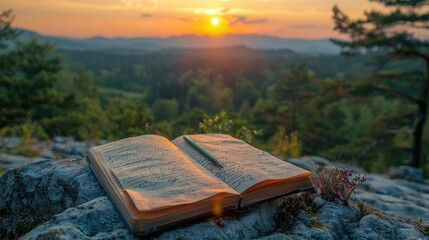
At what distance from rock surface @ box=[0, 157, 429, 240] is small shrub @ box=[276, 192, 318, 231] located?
3cm

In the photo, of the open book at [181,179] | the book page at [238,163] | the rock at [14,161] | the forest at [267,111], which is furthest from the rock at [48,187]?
the rock at [14,161]

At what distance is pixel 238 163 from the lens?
2.65 meters

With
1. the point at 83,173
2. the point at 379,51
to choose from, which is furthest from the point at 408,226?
the point at 379,51

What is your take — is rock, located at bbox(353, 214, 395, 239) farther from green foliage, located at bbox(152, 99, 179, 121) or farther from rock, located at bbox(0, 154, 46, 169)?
green foliage, located at bbox(152, 99, 179, 121)

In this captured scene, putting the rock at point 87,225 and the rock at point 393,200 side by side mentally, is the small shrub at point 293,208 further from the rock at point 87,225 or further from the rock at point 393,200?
the rock at point 393,200

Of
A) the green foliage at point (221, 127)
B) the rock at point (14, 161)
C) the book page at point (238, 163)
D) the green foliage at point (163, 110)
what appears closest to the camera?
the book page at point (238, 163)

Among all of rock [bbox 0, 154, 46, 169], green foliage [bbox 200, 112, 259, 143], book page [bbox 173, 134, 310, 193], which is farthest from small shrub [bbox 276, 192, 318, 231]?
rock [bbox 0, 154, 46, 169]

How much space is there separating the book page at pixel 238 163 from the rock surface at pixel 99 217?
0.23 metres

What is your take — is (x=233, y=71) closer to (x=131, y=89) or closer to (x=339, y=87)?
(x=131, y=89)

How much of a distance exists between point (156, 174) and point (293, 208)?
999mm

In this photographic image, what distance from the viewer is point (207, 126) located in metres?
6.98

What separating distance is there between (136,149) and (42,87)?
2068cm

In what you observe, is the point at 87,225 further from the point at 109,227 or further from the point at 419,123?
the point at 419,123

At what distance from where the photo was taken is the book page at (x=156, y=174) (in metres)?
2.00
